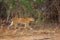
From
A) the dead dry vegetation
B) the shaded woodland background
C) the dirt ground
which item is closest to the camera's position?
the dirt ground

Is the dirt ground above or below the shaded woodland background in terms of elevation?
below

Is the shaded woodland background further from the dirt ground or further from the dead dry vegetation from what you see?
the dirt ground

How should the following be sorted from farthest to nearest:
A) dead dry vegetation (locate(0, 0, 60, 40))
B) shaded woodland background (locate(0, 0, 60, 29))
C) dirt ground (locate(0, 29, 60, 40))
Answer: shaded woodland background (locate(0, 0, 60, 29))
dead dry vegetation (locate(0, 0, 60, 40))
dirt ground (locate(0, 29, 60, 40))

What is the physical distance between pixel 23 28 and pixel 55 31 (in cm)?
118

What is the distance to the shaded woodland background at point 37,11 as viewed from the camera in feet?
29.7

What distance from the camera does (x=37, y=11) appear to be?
30.2 ft

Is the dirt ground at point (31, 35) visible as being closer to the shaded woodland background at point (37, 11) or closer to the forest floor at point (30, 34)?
the forest floor at point (30, 34)

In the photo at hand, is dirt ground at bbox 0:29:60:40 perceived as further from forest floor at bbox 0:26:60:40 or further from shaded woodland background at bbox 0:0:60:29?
shaded woodland background at bbox 0:0:60:29

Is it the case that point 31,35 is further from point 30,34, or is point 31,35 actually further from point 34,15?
point 34,15

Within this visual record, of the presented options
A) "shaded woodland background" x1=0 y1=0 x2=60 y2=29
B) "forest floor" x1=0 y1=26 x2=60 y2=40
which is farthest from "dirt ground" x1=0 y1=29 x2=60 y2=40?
"shaded woodland background" x1=0 y1=0 x2=60 y2=29

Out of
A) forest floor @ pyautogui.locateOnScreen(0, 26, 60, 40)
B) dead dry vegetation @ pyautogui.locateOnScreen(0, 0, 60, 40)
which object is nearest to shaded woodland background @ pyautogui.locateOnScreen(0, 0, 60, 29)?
dead dry vegetation @ pyautogui.locateOnScreen(0, 0, 60, 40)

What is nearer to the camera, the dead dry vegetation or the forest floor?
the forest floor

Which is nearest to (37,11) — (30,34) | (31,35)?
(30,34)

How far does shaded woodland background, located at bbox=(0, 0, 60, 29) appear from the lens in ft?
29.7
